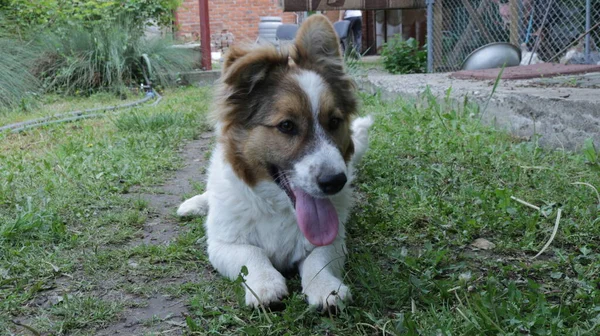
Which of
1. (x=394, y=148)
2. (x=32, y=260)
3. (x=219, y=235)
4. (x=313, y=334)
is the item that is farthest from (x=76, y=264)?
(x=394, y=148)

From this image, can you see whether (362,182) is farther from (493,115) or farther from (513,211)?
(493,115)

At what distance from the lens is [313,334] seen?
247cm

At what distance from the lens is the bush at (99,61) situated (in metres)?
10.7

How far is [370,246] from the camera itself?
345cm

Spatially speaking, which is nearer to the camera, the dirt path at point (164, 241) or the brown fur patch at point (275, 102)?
the dirt path at point (164, 241)

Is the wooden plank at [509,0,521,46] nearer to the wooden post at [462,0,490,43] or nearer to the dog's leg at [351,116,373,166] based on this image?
the wooden post at [462,0,490,43]

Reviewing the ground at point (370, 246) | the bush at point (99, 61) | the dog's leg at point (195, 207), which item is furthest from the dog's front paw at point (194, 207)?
the bush at point (99, 61)

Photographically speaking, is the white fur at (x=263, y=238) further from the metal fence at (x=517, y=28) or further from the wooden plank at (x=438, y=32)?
the wooden plank at (x=438, y=32)

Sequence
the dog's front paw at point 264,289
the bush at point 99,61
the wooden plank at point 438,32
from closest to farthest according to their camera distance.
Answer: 1. the dog's front paw at point 264,289
2. the wooden plank at point 438,32
3. the bush at point 99,61

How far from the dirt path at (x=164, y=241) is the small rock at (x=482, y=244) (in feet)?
5.26

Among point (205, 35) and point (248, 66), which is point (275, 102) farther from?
point (205, 35)

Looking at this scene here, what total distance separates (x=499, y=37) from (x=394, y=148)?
5.50m

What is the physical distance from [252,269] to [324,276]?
0.36 meters

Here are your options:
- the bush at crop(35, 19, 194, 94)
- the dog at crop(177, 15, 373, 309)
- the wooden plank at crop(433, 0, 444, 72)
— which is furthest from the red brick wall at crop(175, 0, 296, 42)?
the dog at crop(177, 15, 373, 309)
